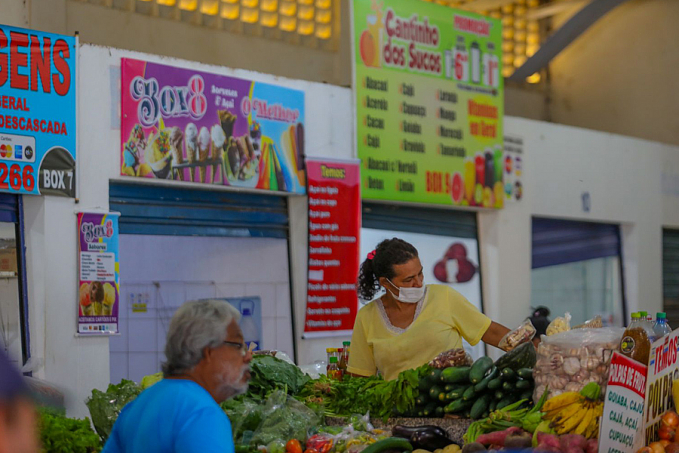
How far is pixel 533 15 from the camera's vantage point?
11.9 m

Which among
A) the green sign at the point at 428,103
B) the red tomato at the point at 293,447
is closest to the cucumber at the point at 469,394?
the red tomato at the point at 293,447

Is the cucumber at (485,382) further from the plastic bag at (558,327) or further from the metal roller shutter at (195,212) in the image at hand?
the metal roller shutter at (195,212)

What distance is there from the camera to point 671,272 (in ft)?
38.3

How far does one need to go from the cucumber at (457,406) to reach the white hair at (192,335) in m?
1.50

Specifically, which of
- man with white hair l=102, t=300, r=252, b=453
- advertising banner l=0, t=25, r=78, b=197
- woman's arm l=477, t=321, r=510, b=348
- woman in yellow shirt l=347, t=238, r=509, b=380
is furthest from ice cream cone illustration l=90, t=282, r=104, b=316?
man with white hair l=102, t=300, r=252, b=453

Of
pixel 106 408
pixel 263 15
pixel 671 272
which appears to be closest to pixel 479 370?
pixel 106 408

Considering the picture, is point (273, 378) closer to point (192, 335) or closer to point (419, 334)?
point (419, 334)

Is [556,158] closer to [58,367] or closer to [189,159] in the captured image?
[189,159]

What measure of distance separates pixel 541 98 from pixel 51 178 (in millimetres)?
7996

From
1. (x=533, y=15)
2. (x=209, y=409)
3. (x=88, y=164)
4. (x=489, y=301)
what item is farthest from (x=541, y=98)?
(x=209, y=409)

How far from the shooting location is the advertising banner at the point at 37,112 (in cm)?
577

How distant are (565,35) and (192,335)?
975 centimetres

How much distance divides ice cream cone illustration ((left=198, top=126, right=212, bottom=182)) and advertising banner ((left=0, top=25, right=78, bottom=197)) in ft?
3.41

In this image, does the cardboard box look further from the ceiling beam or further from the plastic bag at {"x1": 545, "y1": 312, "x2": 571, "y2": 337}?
the ceiling beam
